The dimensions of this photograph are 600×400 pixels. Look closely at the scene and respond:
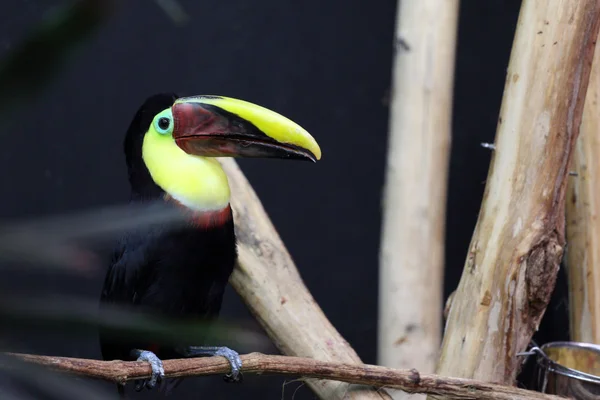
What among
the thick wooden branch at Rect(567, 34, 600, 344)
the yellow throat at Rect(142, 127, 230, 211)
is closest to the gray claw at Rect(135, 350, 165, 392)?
the yellow throat at Rect(142, 127, 230, 211)

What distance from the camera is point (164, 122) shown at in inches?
56.1

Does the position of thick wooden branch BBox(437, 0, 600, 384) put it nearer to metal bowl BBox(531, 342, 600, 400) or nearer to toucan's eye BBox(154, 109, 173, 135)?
metal bowl BBox(531, 342, 600, 400)

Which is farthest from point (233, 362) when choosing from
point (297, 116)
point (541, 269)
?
point (297, 116)

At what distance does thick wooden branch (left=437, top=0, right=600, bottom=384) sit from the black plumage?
19.4 inches

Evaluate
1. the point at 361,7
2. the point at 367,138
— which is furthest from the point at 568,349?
the point at 361,7

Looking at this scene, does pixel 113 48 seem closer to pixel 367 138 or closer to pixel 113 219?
pixel 367 138

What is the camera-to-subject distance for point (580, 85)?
146cm

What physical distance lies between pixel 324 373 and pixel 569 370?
0.56 metres

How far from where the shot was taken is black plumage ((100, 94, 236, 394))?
1.40m

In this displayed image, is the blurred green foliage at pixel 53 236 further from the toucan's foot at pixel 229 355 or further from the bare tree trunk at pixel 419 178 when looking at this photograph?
the bare tree trunk at pixel 419 178

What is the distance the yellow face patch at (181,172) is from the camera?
1385 millimetres

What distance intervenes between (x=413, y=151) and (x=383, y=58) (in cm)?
71

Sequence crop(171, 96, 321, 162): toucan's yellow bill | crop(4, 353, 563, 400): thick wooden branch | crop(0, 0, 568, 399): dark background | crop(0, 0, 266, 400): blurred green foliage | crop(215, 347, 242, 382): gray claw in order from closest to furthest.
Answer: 1. crop(0, 0, 266, 400): blurred green foliage
2. crop(4, 353, 563, 400): thick wooden branch
3. crop(215, 347, 242, 382): gray claw
4. crop(171, 96, 321, 162): toucan's yellow bill
5. crop(0, 0, 568, 399): dark background

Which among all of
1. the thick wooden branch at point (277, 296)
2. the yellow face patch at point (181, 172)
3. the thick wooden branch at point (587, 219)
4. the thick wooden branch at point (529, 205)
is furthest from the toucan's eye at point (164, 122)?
the thick wooden branch at point (587, 219)
